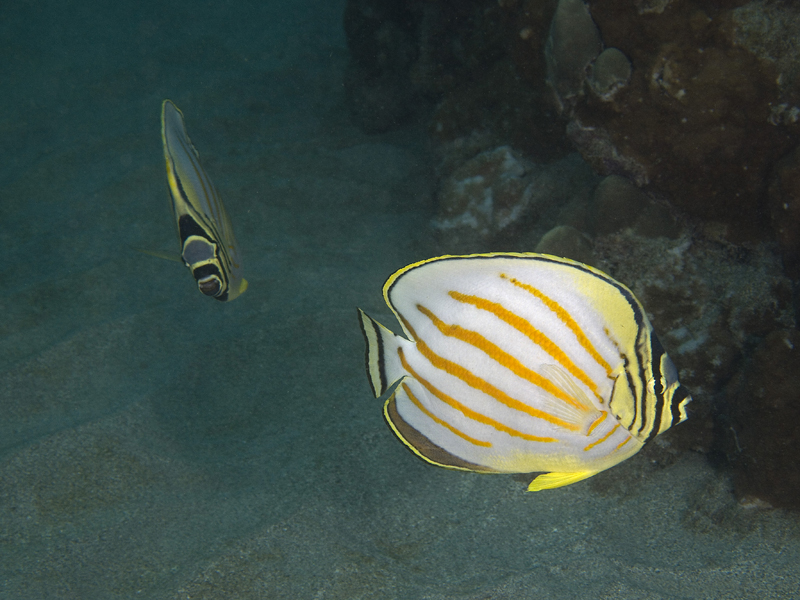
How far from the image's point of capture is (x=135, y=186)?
19.6 ft

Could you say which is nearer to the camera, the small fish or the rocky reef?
the small fish

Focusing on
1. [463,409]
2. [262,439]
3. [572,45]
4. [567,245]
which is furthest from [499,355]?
[572,45]

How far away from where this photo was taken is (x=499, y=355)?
1313 millimetres

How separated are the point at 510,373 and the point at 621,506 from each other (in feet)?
6.07

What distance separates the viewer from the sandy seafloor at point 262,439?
2332 millimetres

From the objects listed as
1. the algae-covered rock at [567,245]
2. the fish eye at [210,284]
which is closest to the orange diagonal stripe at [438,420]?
the fish eye at [210,284]

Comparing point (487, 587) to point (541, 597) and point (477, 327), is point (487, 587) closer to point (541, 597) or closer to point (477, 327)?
point (541, 597)

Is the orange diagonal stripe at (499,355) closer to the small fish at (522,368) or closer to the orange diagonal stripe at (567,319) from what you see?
the small fish at (522,368)

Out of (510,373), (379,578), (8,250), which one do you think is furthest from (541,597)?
(8,250)

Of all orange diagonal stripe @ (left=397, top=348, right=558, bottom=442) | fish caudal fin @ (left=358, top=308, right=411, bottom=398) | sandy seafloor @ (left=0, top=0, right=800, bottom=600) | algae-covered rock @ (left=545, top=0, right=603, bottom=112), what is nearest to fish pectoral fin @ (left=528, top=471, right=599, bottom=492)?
orange diagonal stripe @ (left=397, top=348, right=558, bottom=442)

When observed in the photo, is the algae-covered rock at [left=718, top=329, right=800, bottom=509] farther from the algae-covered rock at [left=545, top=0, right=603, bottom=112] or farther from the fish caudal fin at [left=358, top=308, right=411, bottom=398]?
the fish caudal fin at [left=358, top=308, right=411, bottom=398]

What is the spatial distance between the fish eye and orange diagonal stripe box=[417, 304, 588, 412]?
44.2 inches

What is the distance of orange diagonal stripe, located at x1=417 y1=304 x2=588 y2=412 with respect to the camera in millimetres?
1271

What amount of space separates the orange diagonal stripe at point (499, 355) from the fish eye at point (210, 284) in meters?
1.12
